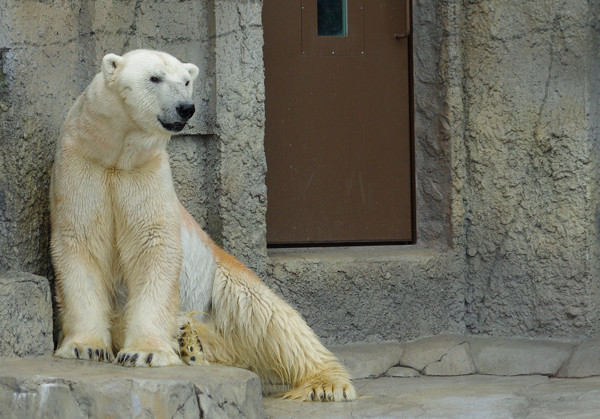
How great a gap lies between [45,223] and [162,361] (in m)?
0.87

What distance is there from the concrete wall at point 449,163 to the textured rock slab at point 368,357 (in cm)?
11

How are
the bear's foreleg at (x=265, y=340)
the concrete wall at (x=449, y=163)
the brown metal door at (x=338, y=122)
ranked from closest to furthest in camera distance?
the bear's foreleg at (x=265, y=340), the concrete wall at (x=449, y=163), the brown metal door at (x=338, y=122)

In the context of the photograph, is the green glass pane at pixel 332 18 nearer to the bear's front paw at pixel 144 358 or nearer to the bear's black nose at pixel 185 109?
the bear's black nose at pixel 185 109

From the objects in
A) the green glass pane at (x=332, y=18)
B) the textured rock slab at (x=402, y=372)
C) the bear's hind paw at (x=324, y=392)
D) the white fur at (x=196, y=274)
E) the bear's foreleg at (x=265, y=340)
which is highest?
the green glass pane at (x=332, y=18)

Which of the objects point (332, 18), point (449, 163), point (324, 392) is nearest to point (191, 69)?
point (324, 392)

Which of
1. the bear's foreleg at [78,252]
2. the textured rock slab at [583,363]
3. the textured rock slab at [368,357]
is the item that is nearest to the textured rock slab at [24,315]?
the bear's foreleg at [78,252]

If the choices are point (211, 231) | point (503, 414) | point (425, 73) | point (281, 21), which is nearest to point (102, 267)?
point (211, 231)

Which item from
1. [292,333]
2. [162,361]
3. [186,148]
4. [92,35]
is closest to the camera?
[162,361]

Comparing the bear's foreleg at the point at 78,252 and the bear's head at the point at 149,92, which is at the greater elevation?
the bear's head at the point at 149,92

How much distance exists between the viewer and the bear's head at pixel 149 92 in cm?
353

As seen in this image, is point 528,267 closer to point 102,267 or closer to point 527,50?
point 527,50

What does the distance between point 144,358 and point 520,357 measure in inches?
79.9

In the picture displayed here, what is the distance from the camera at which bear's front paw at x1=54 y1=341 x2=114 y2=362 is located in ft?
11.3

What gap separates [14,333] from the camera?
346 centimetres
